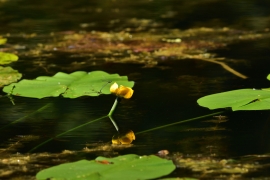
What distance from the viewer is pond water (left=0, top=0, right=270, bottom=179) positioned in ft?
5.55

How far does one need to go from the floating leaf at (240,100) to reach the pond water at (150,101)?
0.03m

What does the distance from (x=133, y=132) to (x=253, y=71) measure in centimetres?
83

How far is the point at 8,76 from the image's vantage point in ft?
8.25

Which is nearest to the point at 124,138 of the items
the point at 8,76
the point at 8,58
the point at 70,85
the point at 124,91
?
the point at 124,91

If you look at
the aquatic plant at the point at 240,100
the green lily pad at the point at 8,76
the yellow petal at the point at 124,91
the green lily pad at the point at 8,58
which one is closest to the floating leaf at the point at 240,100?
the aquatic plant at the point at 240,100

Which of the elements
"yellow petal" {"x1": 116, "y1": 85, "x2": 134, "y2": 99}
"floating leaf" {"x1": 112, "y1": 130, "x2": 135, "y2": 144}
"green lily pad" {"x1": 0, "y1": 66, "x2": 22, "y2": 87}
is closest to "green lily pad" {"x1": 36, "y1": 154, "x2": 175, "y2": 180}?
"floating leaf" {"x1": 112, "y1": 130, "x2": 135, "y2": 144}

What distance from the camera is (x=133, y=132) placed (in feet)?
6.00

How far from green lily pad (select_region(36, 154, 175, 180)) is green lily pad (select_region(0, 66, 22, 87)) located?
104 centimetres

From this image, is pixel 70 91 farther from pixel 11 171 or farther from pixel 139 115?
pixel 11 171

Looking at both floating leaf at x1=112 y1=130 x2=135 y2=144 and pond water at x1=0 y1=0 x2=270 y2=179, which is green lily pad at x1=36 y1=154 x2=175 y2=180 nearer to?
pond water at x1=0 y1=0 x2=270 y2=179

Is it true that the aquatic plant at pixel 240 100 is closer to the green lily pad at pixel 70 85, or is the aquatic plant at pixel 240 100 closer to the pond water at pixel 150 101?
the pond water at pixel 150 101

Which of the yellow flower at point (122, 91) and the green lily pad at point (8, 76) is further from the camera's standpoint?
the green lily pad at point (8, 76)

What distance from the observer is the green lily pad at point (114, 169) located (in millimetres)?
1392

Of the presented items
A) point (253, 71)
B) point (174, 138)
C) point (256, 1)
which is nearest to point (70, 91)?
point (174, 138)
